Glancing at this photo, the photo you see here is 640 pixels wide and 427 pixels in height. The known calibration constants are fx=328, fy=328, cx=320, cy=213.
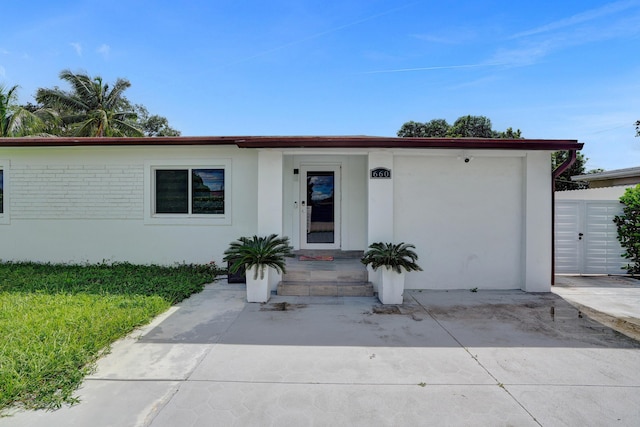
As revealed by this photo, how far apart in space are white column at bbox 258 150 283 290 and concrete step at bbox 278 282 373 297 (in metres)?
0.34

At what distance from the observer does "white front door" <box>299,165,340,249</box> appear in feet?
26.5

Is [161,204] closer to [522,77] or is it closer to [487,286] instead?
[487,286]

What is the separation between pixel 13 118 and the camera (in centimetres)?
1569

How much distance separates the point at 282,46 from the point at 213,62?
2.52 metres

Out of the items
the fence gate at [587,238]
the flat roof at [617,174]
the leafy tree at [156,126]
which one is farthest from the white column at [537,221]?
the leafy tree at [156,126]

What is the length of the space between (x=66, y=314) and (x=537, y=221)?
317 inches

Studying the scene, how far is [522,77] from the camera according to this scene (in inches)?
425

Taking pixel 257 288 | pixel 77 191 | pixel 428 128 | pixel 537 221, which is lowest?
pixel 257 288

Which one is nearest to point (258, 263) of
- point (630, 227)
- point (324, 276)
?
point (324, 276)

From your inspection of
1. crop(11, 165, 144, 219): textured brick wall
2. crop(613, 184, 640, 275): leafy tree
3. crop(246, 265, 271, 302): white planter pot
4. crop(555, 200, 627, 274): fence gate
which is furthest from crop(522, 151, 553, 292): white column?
crop(11, 165, 144, 219): textured brick wall

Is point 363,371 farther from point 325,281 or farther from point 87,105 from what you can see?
point 87,105

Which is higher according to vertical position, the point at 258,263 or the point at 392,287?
the point at 258,263

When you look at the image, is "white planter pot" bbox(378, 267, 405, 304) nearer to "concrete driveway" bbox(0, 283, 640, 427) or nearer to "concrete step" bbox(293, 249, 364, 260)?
"concrete driveway" bbox(0, 283, 640, 427)

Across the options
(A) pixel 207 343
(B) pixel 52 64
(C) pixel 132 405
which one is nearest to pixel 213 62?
(A) pixel 207 343
